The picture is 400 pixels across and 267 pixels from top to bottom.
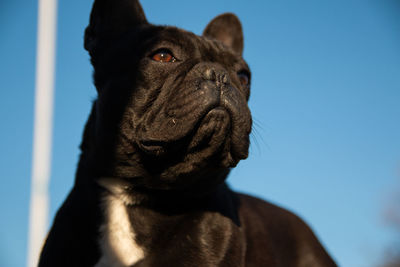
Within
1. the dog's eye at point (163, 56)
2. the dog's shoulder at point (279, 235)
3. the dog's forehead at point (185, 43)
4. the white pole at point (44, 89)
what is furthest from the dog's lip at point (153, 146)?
the white pole at point (44, 89)

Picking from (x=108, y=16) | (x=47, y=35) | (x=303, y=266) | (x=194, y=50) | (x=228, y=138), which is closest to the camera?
(x=228, y=138)

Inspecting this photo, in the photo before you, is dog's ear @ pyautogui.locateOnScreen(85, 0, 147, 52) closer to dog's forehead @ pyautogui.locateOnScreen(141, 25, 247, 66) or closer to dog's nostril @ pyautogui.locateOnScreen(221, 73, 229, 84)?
dog's forehead @ pyautogui.locateOnScreen(141, 25, 247, 66)

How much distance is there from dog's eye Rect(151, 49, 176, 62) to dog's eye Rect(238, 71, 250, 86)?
814 millimetres

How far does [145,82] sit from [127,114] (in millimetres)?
297

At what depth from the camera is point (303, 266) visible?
476 cm

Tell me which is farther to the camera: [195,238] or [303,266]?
[303,266]

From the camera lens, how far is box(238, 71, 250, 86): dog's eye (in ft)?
13.7

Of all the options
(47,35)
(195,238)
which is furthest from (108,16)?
(47,35)

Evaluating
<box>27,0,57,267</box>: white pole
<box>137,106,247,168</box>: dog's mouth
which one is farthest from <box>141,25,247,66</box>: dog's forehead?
<box>27,0,57,267</box>: white pole

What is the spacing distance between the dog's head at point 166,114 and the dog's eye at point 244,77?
23cm

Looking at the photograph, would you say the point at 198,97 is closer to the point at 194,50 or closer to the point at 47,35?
the point at 194,50

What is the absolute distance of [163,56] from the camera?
3.59 metres

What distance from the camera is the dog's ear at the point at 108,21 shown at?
13.9 feet

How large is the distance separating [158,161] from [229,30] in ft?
8.55
